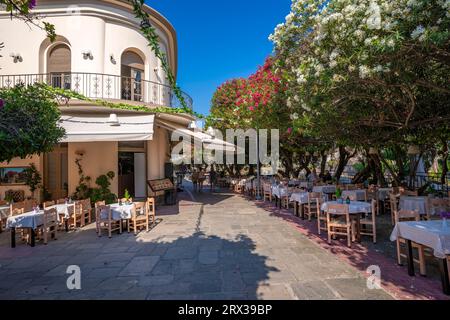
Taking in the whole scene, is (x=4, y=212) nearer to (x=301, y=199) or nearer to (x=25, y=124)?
(x=25, y=124)

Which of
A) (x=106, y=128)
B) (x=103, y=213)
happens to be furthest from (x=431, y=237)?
(x=106, y=128)

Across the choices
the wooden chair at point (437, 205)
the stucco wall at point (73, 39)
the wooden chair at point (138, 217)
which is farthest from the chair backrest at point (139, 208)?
the wooden chair at point (437, 205)

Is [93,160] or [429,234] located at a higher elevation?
[93,160]

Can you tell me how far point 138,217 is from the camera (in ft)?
28.2

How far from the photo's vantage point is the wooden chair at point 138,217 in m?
8.28

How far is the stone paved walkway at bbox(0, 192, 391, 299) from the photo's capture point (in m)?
4.34

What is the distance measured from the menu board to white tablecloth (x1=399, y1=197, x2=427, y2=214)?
9863 mm

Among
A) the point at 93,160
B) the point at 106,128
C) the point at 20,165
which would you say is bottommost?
the point at 20,165

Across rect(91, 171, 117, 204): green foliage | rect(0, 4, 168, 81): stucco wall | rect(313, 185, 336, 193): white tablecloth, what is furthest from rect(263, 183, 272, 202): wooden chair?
rect(0, 4, 168, 81): stucco wall

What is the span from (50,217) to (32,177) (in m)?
5.61

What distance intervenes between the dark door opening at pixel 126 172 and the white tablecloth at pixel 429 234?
1130 cm

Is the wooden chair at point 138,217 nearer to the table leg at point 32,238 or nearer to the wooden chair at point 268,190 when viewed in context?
the table leg at point 32,238

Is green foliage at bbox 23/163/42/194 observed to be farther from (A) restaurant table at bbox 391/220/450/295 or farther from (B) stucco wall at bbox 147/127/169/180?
(A) restaurant table at bbox 391/220/450/295
